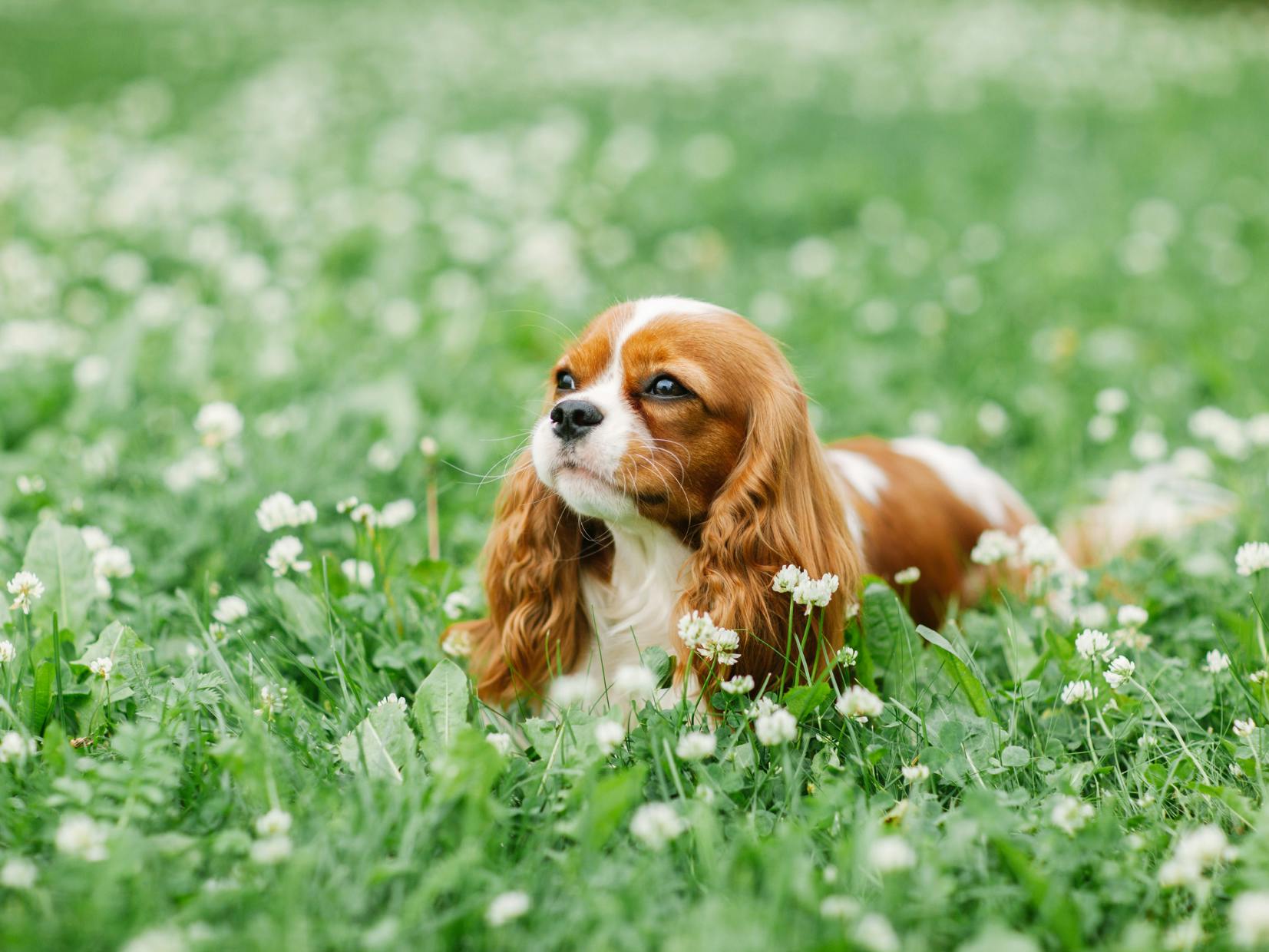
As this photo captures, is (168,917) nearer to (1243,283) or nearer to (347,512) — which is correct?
(347,512)

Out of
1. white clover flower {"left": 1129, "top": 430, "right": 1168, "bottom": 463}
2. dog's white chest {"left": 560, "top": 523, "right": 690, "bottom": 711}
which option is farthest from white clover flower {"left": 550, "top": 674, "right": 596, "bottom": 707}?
white clover flower {"left": 1129, "top": 430, "right": 1168, "bottom": 463}

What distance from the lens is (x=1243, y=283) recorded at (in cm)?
559

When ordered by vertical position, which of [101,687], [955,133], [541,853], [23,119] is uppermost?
[23,119]

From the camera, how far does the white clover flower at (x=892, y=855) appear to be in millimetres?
1702

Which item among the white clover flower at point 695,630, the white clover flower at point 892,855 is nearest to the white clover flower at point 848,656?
the white clover flower at point 695,630

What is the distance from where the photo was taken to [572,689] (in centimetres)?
243

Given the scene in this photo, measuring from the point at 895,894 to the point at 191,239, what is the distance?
4564 mm

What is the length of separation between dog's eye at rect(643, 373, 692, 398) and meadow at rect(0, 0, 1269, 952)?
53 centimetres

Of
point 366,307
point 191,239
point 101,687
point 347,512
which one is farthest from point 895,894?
point 191,239

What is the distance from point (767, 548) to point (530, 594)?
0.56 m

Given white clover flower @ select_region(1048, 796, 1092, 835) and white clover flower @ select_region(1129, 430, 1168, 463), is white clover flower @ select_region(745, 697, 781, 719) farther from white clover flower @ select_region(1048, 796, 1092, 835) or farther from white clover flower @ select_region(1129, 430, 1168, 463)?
white clover flower @ select_region(1129, 430, 1168, 463)

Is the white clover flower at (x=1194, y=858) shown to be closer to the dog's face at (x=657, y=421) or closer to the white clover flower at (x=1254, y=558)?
the white clover flower at (x=1254, y=558)

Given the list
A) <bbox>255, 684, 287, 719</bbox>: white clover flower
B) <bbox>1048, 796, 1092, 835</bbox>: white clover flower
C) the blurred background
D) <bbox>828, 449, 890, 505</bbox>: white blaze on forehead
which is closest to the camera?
<bbox>1048, 796, 1092, 835</bbox>: white clover flower

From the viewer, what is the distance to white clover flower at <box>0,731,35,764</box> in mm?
2049
